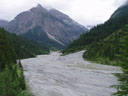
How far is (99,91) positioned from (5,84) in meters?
22.0

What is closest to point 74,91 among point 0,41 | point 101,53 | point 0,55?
point 0,55

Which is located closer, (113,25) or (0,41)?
(0,41)

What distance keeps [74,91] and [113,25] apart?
149689mm

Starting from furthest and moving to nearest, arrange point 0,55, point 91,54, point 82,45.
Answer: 1. point 82,45
2. point 91,54
3. point 0,55

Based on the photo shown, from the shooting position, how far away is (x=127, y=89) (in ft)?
43.9

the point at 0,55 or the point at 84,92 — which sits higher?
the point at 0,55

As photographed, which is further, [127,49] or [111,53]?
[111,53]

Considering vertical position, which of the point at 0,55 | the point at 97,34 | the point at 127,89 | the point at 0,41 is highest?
the point at 97,34

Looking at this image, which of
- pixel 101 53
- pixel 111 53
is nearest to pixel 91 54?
pixel 101 53

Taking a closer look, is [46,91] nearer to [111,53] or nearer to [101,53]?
[111,53]

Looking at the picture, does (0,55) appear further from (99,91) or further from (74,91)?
(99,91)

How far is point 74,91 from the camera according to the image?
3138 centimetres

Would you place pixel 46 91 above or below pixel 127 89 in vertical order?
below

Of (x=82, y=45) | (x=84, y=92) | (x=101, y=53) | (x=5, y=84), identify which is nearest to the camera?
(x=5, y=84)
